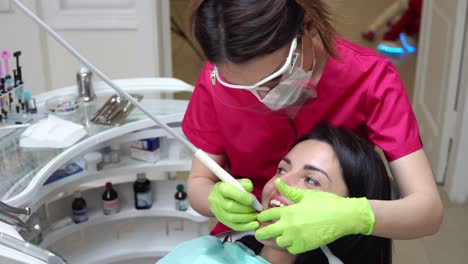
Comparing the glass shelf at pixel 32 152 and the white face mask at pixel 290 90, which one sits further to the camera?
the glass shelf at pixel 32 152

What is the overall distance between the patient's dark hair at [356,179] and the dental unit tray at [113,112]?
2.30ft

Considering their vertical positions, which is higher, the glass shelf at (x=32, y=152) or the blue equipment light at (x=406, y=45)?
the glass shelf at (x=32, y=152)

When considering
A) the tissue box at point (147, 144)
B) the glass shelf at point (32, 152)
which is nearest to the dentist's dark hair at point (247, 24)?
the glass shelf at point (32, 152)

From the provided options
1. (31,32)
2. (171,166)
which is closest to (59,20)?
(31,32)

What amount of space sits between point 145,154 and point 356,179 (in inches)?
32.5

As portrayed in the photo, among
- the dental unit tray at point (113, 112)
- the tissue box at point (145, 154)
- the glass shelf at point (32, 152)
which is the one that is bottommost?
the tissue box at point (145, 154)

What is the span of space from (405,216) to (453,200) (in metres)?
1.97

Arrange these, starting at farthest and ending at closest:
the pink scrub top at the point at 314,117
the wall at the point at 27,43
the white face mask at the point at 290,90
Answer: the wall at the point at 27,43 < the pink scrub top at the point at 314,117 < the white face mask at the point at 290,90

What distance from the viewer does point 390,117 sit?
52.2 inches

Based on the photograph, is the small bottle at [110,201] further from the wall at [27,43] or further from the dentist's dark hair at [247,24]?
the wall at [27,43]

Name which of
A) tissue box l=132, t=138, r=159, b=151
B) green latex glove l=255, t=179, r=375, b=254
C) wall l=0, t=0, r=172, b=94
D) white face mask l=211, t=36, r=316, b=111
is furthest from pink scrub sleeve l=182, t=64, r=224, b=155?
wall l=0, t=0, r=172, b=94

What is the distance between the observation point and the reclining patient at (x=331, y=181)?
1358 mm

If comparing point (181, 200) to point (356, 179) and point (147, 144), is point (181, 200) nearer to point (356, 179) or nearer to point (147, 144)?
point (147, 144)

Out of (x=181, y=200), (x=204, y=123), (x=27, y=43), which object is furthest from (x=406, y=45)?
(x=204, y=123)
